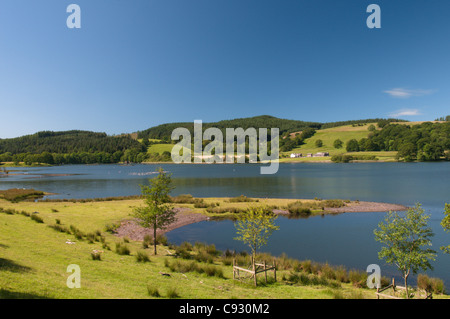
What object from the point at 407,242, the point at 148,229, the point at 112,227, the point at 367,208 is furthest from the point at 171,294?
the point at 367,208

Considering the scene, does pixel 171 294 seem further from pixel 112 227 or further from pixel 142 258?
pixel 112 227

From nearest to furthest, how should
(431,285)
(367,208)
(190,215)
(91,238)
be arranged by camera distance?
(431,285) → (91,238) → (190,215) → (367,208)

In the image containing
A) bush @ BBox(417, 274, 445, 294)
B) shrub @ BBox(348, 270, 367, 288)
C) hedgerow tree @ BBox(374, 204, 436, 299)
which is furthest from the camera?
shrub @ BBox(348, 270, 367, 288)

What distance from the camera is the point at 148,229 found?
116ft

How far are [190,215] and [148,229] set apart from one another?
11.5 metres

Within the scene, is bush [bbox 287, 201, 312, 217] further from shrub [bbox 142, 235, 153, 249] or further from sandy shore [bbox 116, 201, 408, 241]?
shrub [bbox 142, 235, 153, 249]

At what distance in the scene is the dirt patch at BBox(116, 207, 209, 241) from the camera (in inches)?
1255

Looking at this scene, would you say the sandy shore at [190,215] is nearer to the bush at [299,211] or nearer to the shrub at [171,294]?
the bush at [299,211]

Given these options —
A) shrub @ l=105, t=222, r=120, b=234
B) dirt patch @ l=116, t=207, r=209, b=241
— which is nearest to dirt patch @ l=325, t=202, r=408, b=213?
dirt patch @ l=116, t=207, r=209, b=241

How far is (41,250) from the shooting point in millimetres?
18797

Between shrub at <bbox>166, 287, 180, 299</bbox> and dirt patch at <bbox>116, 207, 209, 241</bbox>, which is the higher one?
shrub at <bbox>166, 287, 180, 299</bbox>

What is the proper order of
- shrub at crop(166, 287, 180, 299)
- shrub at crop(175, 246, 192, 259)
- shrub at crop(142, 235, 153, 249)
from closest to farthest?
shrub at crop(166, 287, 180, 299) < shrub at crop(175, 246, 192, 259) < shrub at crop(142, 235, 153, 249)

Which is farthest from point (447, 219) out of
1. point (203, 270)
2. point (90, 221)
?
point (90, 221)

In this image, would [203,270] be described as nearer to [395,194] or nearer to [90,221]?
[90,221]
